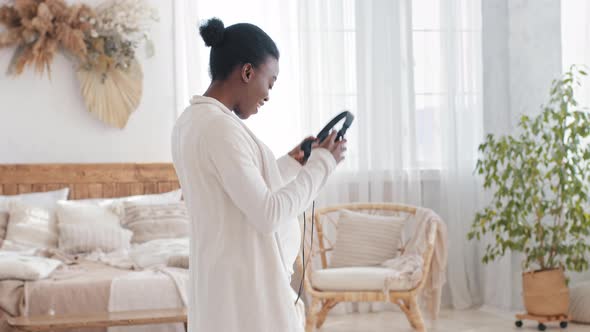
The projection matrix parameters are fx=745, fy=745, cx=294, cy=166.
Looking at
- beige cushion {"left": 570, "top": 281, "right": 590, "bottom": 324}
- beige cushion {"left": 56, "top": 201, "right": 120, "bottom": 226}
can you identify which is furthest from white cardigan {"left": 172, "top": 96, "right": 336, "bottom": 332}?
beige cushion {"left": 570, "top": 281, "right": 590, "bottom": 324}

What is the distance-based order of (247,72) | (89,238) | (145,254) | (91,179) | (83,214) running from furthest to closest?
1. (91,179)
2. (83,214)
3. (89,238)
4. (145,254)
5. (247,72)

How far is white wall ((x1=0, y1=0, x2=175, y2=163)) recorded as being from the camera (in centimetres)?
472

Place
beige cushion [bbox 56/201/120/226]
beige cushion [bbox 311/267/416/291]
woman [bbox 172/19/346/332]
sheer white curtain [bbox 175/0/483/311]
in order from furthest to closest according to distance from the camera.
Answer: sheer white curtain [bbox 175/0/483/311], beige cushion [bbox 56/201/120/226], beige cushion [bbox 311/267/416/291], woman [bbox 172/19/346/332]

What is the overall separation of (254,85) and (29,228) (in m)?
3.02

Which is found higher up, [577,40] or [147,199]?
[577,40]

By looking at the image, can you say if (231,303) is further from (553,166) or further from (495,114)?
(495,114)

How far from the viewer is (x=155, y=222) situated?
14.0 feet

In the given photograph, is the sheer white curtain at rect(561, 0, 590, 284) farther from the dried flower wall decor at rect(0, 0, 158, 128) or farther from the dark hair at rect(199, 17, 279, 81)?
the dark hair at rect(199, 17, 279, 81)

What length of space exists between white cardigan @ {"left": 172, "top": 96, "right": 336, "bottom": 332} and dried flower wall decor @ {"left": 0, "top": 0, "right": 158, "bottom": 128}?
11.6 feet

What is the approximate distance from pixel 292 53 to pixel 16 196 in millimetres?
1957

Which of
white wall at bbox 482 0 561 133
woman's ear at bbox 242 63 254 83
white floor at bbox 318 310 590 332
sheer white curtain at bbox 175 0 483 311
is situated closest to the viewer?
woman's ear at bbox 242 63 254 83

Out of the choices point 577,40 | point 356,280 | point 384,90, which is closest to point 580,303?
point 356,280

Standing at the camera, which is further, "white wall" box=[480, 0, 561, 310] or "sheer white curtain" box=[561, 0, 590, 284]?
"white wall" box=[480, 0, 561, 310]

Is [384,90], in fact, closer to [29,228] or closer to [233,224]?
[29,228]
